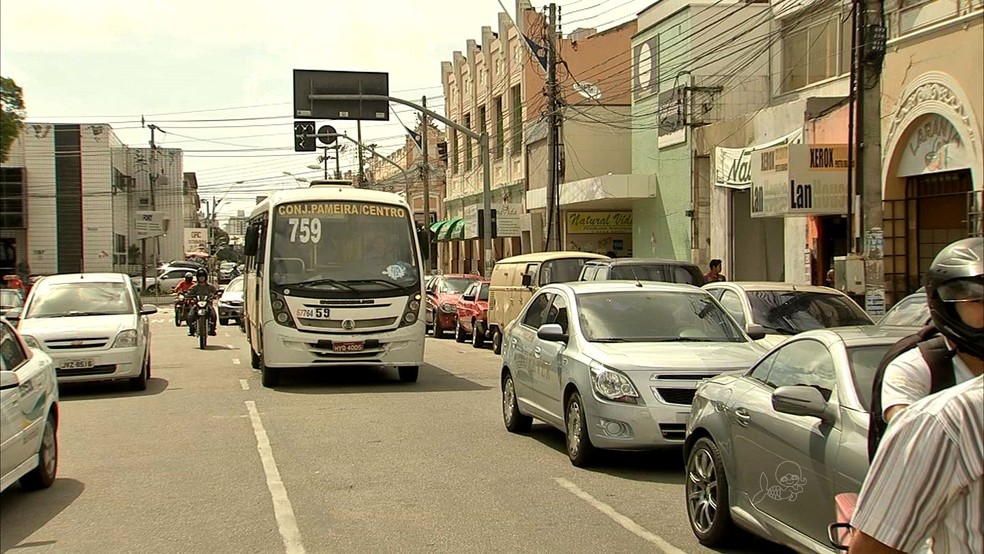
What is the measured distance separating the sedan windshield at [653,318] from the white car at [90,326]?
24.9ft

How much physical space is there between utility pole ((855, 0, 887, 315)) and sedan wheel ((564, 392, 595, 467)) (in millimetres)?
5350

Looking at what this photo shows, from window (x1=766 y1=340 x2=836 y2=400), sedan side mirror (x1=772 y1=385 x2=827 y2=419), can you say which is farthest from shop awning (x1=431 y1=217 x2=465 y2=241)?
sedan side mirror (x1=772 y1=385 x2=827 y2=419)

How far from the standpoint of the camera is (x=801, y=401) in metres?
5.30

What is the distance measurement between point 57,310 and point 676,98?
56.8ft

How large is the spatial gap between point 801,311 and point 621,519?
6057 millimetres

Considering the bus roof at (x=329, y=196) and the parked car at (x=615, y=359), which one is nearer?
the parked car at (x=615, y=359)

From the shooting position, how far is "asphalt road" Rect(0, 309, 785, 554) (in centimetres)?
701

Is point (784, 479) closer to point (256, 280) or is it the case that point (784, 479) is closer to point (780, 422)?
point (780, 422)

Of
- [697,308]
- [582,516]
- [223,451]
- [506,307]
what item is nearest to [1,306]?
[506,307]

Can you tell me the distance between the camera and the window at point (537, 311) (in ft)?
37.1

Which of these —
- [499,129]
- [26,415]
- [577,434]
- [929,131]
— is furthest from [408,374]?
[499,129]

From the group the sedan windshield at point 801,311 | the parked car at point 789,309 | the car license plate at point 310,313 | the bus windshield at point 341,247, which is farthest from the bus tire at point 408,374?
the sedan windshield at point 801,311

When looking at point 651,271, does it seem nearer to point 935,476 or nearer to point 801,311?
point 801,311

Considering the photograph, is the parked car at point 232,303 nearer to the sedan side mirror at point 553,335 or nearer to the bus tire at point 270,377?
the bus tire at point 270,377
